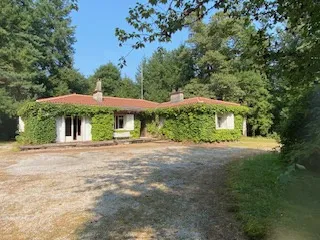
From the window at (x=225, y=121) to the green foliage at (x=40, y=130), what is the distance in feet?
40.4

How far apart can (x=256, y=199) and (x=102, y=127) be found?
17.6 metres

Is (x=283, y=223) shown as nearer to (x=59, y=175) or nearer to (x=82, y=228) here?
(x=82, y=228)

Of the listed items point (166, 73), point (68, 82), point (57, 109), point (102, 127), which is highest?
point (166, 73)

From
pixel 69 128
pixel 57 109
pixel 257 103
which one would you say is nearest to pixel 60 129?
pixel 69 128

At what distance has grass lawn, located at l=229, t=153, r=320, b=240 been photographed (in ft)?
14.2

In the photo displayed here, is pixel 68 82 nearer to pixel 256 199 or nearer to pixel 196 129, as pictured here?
pixel 196 129

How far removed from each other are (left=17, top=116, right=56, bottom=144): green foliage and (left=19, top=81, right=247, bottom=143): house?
68 millimetres

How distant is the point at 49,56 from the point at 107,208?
114 ft

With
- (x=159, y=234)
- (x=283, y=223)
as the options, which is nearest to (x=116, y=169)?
(x=159, y=234)

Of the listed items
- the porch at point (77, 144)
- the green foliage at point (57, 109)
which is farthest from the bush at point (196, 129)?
the green foliage at point (57, 109)

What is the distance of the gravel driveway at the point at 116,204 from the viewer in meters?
4.69

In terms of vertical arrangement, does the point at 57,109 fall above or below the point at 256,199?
above

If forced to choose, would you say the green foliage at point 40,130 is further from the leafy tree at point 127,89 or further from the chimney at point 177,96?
the leafy tree at point 127,89

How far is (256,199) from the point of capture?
19.8 feet
